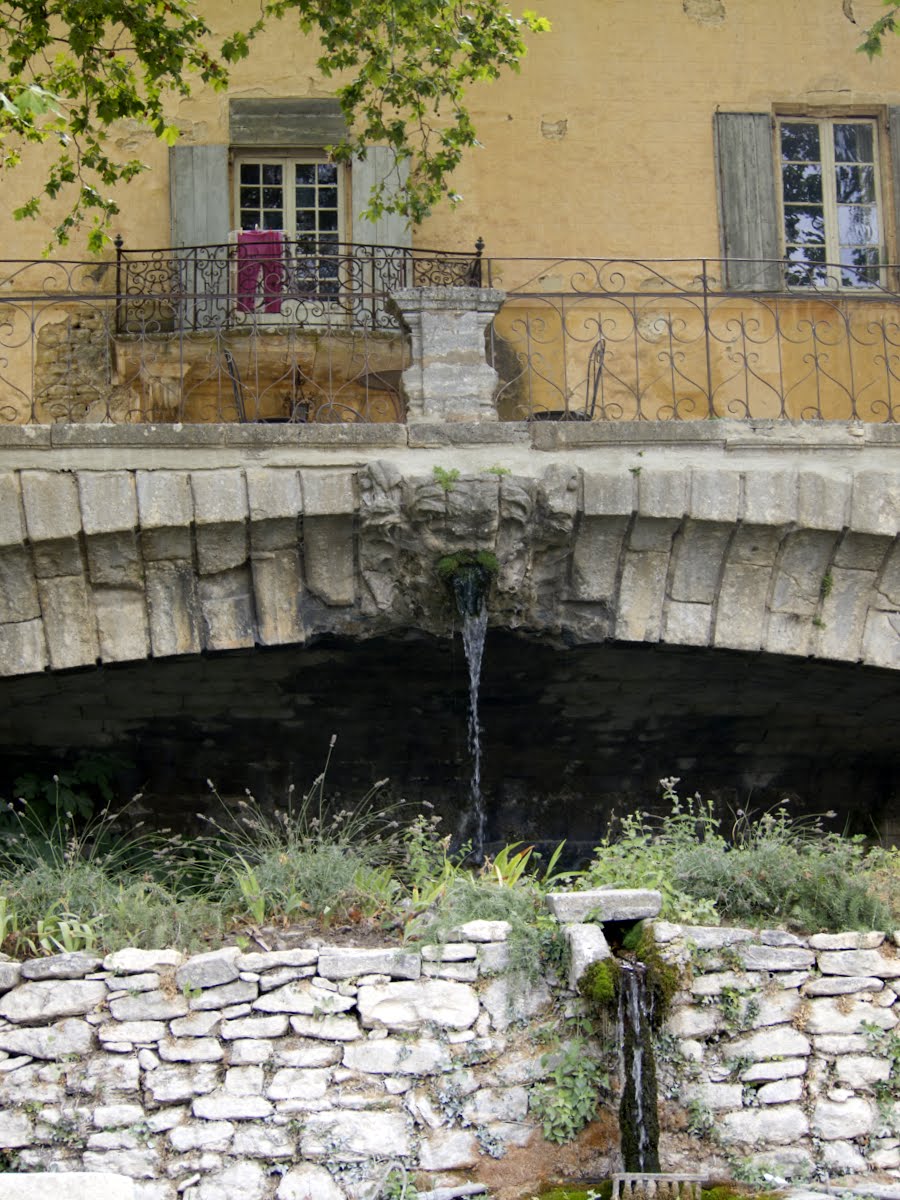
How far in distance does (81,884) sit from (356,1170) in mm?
1761

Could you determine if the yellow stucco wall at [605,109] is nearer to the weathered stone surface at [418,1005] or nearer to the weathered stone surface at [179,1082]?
the weathered stone surface at [418,1005]

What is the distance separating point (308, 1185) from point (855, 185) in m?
7.36

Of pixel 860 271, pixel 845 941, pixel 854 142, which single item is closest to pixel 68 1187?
pixel 845 941

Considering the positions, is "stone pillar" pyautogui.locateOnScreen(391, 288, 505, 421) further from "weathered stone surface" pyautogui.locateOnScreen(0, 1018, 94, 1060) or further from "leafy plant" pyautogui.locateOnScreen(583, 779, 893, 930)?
"weathered stone surface" pyautogui.locateOnScreen(0, 1018, 94, 1060)


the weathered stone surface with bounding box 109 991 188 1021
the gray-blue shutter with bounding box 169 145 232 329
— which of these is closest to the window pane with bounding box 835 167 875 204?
the gray-blue shutter with bounding box 169 145 232 329

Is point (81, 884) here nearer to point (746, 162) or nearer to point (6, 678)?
point (6, 678)

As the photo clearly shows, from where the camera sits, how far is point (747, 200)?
10375 millimetres

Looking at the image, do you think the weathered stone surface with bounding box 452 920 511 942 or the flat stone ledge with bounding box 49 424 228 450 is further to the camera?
the flat stone ledge with bounding box 49 424 228 450

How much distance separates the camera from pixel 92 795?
31.7ft

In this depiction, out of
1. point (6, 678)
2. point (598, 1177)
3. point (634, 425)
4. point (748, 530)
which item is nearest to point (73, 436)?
point (6, 678)

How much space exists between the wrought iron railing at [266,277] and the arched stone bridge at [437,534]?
1732mm

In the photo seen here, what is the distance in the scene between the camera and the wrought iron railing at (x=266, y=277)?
384 inches

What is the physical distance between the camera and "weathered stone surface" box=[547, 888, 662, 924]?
6.58 meters

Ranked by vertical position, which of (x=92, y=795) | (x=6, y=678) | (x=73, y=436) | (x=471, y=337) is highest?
(x=471, y=337)
